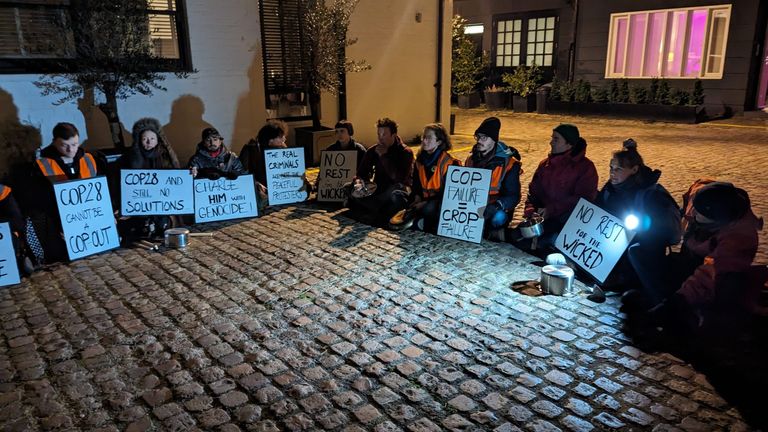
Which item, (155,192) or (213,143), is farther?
(213,143)

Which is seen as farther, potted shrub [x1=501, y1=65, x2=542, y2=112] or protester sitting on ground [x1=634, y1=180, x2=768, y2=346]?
potted shrub [x1=501, y1=65, x2=542, y2=112]

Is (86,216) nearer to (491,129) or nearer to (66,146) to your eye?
(66,146)

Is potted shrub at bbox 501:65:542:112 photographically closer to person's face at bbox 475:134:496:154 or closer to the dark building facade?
the dark building facade

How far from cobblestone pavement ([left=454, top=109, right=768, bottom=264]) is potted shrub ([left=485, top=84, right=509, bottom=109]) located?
2625 millimetres

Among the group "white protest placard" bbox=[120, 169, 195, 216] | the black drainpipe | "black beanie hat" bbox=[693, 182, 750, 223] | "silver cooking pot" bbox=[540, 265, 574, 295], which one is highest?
the black drainpipe

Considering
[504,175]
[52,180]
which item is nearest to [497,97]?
[504,175]

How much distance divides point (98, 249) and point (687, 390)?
543 centimetres

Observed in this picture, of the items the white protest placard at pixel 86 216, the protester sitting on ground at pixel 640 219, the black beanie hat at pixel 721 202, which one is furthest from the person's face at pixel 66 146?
the black beanie hat at pixel 721 202

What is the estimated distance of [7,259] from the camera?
4.97 metres

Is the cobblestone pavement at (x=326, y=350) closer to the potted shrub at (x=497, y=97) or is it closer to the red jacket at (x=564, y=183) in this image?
the red jacket at (x=564, y=183)

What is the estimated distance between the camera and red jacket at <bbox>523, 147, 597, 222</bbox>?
539 centimetres

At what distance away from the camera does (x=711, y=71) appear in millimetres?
16547

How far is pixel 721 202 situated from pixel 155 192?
545 centimetres

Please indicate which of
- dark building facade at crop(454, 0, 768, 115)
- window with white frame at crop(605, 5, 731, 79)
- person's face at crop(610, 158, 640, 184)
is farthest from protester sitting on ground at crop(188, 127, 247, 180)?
window with white frame at crop(605, 5, 731, 79)
